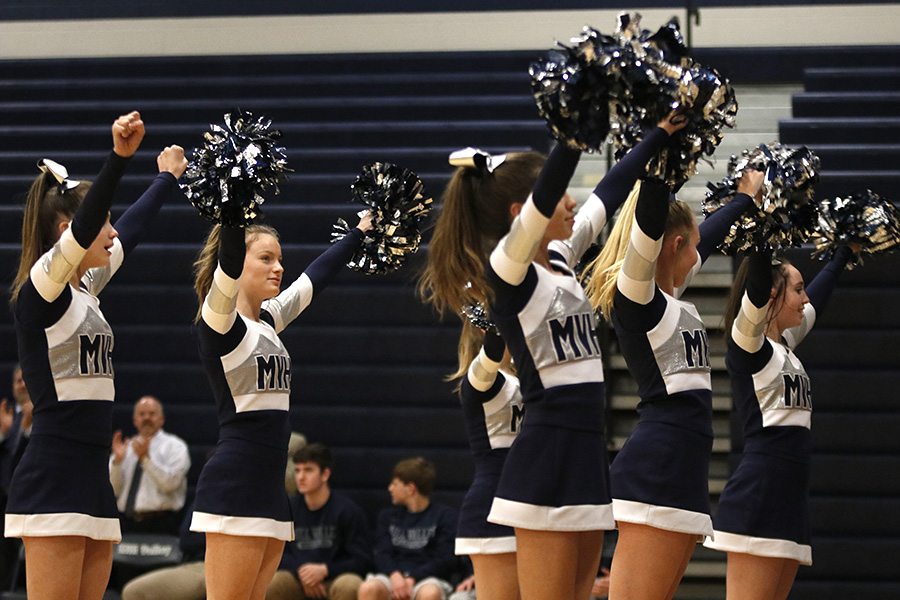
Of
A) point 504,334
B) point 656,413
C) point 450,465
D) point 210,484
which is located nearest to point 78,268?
point 210,484

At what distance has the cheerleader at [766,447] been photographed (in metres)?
3.27

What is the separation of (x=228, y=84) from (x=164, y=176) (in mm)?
4416

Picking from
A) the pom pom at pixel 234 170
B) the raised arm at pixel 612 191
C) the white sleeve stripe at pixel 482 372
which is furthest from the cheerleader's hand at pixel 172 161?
the raised arm at pixel 612 191

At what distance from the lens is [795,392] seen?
3443 millimetres

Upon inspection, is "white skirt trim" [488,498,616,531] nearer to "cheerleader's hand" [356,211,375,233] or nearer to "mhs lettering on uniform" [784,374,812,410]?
"mhs lettering on uniform" [784,374,812,410]

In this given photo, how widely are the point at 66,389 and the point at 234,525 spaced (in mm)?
555

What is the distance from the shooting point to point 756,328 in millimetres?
3361

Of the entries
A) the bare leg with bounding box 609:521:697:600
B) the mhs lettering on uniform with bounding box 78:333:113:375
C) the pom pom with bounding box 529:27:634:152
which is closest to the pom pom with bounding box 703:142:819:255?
the bare leg with bounding box 609:521:697:600

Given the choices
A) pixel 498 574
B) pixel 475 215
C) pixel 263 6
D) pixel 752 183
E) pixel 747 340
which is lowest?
pixel 498 574

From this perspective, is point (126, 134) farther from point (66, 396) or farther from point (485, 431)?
point (485, 431)

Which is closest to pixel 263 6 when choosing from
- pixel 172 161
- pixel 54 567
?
pixel 172 161

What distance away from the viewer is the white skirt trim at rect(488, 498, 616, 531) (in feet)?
7.52

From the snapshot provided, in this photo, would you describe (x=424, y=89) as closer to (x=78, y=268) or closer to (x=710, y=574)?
(x=710, y=574)

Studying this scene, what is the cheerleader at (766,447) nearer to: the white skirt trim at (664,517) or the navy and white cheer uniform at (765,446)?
the navy and white cheer uniform at (765,446)
